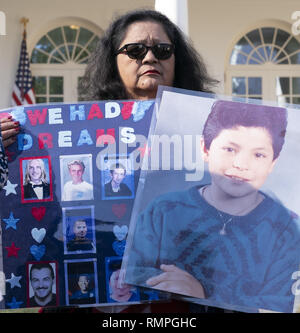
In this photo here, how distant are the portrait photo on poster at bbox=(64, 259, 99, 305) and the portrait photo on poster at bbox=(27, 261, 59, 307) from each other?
0.16 feet

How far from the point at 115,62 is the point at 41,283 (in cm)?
100

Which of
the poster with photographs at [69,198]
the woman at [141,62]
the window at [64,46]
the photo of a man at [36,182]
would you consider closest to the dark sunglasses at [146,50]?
Result: the woman at [141,62]

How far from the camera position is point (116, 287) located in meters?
2.22

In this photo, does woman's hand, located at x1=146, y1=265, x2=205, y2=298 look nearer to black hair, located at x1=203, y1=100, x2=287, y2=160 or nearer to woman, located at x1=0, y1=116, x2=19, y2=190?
black hair, located at x1=203, y1=100, x2=287, y2=160

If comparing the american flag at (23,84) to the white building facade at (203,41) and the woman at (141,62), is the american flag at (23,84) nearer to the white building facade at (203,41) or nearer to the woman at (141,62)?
the white building facade at (203,41)

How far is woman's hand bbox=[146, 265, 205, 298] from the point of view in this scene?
2172mm

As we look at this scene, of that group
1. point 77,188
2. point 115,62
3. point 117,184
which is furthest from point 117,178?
point 115,62

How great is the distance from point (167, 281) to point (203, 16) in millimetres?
8705

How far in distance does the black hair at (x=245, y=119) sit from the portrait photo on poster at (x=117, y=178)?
0.30 metres

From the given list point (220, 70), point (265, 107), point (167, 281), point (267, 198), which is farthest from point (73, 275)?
point (220, 70)

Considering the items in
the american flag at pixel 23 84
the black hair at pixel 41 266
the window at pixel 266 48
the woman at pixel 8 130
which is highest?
the window at pixel 266 48

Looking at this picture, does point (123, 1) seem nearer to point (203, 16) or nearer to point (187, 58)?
point (203, 16)

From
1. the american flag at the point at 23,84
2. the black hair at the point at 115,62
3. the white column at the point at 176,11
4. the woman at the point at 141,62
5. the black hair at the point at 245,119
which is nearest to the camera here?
the black hair at the point at 245,119

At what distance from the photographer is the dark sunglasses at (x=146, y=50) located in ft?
8.18
